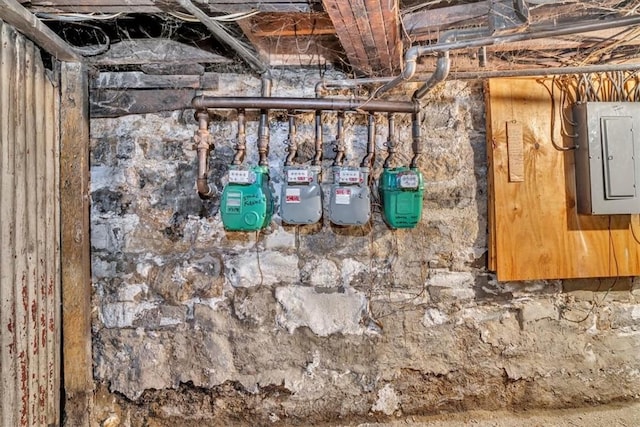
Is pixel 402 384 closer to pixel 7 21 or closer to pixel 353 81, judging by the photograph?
pixel 353 81

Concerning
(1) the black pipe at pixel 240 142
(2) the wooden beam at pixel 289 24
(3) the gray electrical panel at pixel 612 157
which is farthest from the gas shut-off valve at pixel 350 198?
(3) the gray electrical panel at pixel 612 157

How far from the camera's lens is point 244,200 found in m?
1.46

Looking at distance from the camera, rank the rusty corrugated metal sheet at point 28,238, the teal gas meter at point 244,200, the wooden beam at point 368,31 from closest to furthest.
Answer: the wooden beam at point 368,31
the rusty corrugated metal sheet at point 28,238
the teal gas meter at point 244,200

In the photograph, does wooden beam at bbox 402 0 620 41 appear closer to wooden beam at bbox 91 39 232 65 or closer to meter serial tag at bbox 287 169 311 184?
meter serial tag at bbox 287 169 311 184

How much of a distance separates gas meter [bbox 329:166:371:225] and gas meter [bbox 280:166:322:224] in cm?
7

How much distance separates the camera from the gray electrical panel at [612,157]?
1510 mm

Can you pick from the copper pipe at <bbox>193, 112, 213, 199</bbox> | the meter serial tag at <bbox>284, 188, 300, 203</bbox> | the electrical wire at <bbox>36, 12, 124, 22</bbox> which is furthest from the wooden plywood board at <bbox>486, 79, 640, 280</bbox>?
the electrical wire at <bbox>36, 12, 124, 22</bbox>

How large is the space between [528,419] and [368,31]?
1667 millimetres

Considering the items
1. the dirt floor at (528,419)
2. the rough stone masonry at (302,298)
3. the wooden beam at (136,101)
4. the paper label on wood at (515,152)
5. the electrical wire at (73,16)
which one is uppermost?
the electrical wire at (73,16)

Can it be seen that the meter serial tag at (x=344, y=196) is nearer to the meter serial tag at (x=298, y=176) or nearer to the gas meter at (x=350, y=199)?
the gas meter at (x=350, y=199)

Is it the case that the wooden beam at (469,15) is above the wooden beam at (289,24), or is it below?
below

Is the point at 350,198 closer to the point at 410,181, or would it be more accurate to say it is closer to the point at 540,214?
the point at 410,181

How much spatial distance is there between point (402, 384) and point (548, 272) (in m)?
0.76

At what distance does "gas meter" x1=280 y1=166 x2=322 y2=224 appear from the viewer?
4.86ft
